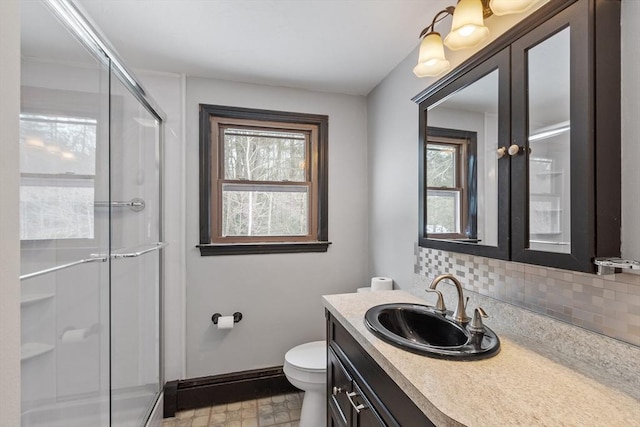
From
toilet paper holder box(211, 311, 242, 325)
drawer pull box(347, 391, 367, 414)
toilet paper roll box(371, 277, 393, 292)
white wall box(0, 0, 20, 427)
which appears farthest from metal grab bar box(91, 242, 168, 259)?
toilet paper roll box(371, 277, 393, 292)

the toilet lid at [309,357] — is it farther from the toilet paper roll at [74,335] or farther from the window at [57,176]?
the window at [57,176]

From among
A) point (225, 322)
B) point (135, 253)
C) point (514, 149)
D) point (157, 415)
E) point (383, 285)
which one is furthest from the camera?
point (225, 322)

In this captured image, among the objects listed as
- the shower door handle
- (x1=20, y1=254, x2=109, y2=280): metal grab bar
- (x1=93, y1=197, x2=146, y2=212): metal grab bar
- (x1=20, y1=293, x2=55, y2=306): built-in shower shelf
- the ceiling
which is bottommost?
(x1=20, y1=293, x2=55, y2=306): built-in shower shelf

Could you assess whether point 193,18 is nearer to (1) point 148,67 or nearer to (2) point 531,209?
(1) point 148,67

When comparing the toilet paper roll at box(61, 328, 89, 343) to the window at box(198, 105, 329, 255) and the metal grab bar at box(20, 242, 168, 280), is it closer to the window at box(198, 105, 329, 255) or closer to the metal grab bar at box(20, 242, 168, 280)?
the metal grab bar at box(20, 242, 168, 280)

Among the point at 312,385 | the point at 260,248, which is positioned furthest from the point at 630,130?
the point at 260,248

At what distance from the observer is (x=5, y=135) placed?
503 millimetres

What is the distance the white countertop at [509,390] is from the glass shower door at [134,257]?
130cm

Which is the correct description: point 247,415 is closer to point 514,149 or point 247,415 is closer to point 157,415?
point 157,415

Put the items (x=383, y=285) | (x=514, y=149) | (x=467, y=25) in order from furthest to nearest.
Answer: (x=383, y=285) < (x=467, y=25) < (x=514, y=149)

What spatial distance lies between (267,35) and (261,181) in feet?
3.35

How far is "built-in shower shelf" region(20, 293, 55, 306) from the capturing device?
0.95 metres

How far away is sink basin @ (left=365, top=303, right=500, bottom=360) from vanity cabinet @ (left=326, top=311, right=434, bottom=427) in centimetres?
12

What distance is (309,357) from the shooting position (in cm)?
187
